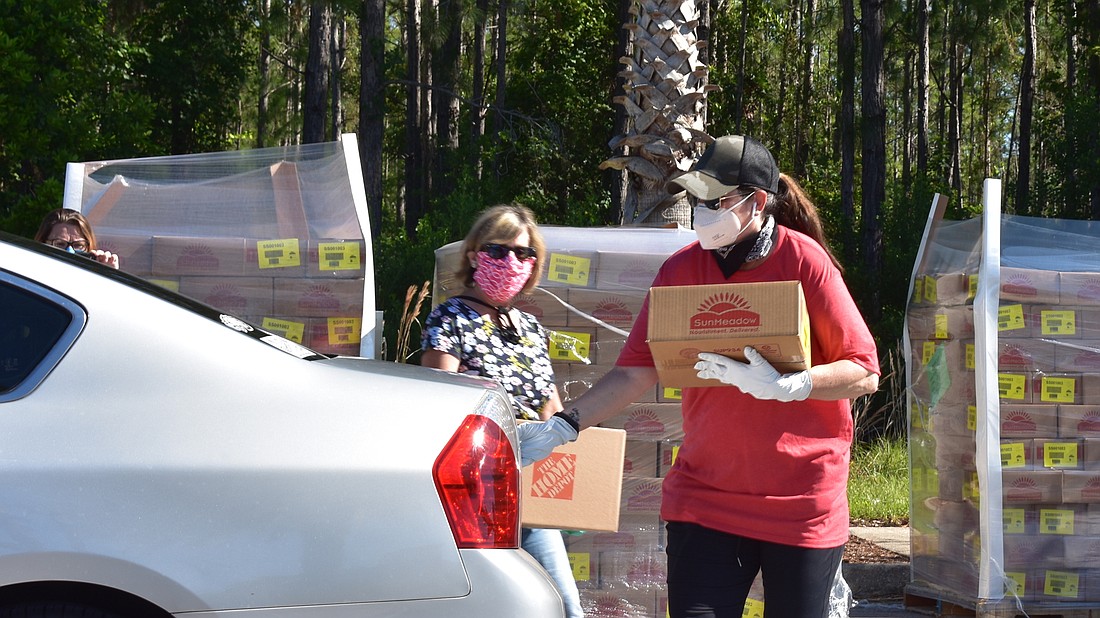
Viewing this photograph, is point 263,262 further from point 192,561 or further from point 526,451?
point 192,561

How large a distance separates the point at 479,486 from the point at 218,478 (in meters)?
0.54

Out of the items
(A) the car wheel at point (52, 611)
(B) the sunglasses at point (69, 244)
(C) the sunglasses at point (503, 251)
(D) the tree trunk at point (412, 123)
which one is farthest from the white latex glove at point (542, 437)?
Answer: (D) the tree trunk at point (412, 123)

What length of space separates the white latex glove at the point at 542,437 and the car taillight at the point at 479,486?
56 cm

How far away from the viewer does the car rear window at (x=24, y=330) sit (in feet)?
7.63

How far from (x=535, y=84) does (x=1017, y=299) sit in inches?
771

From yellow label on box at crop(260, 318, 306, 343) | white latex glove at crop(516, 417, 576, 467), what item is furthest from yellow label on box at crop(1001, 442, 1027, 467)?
yellow label on box at crop(260, 318, 306, 343)

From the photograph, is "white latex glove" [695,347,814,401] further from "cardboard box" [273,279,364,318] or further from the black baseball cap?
"cardboard box" [273,279,364,318]

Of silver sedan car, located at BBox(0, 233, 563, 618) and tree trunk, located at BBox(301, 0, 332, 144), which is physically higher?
tree trunk, located at BBox(301, 0, 332, 144)

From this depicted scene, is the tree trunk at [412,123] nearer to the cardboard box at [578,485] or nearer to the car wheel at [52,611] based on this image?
the cardboard box at [578,485]

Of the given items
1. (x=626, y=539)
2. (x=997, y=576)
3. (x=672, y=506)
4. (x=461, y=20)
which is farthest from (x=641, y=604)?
(x=461, y=20)

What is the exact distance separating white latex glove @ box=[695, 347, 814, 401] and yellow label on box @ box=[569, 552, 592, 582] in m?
2.30

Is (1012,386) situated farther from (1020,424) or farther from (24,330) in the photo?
(24,330)

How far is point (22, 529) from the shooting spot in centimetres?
216

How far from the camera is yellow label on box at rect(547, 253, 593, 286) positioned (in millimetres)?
4941
